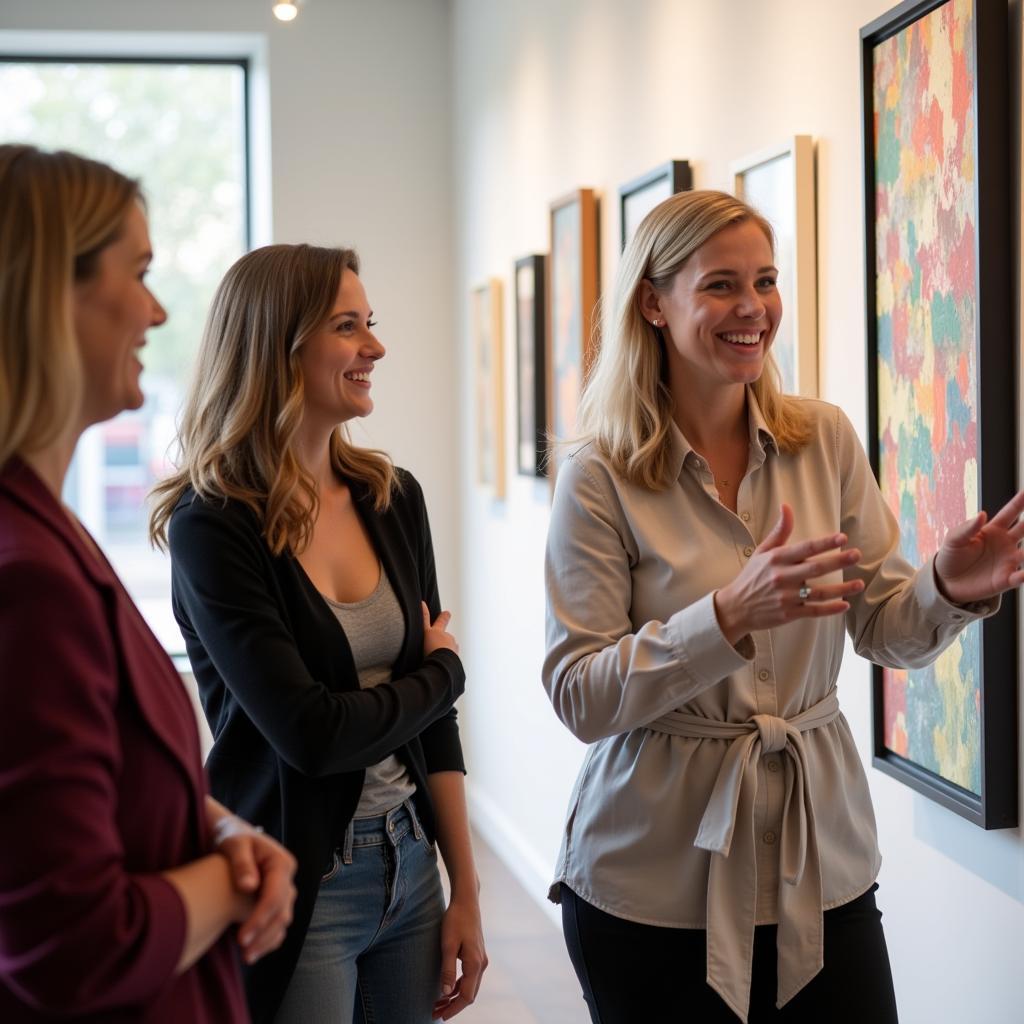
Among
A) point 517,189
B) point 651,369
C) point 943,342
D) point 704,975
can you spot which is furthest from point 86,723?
point 517,189

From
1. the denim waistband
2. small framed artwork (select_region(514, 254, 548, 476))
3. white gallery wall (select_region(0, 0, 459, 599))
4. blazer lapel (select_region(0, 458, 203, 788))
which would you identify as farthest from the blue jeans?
white gallery wall (select_region(0, 0, 459, 599))

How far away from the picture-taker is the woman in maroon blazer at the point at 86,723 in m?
0.91

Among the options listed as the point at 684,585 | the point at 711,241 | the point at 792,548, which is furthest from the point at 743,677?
the point at 711,241

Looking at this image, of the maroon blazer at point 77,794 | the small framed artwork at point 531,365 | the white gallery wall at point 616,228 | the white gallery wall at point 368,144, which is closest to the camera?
the maroon blazer at point 77,794

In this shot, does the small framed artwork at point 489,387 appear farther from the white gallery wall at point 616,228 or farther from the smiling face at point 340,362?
the smiling face at point 340,362

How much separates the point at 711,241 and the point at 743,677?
58 centimetres

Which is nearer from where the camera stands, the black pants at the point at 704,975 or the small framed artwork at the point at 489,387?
the black pants at the point at 704,975

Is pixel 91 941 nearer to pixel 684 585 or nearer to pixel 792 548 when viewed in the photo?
pixel 792 548

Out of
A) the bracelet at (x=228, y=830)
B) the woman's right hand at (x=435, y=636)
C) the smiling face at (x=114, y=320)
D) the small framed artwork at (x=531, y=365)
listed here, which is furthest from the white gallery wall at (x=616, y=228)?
the smiling face at (x=114, y=320)

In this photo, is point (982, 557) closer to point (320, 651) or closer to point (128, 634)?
point (320, 651)

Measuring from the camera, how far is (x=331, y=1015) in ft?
5.31

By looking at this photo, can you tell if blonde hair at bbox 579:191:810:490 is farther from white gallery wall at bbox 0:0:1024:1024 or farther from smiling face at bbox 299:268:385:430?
white gallery wall at bbox 0:0:1024:1024

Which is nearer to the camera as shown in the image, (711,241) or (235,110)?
(711,241)

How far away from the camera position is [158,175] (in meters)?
5.98
